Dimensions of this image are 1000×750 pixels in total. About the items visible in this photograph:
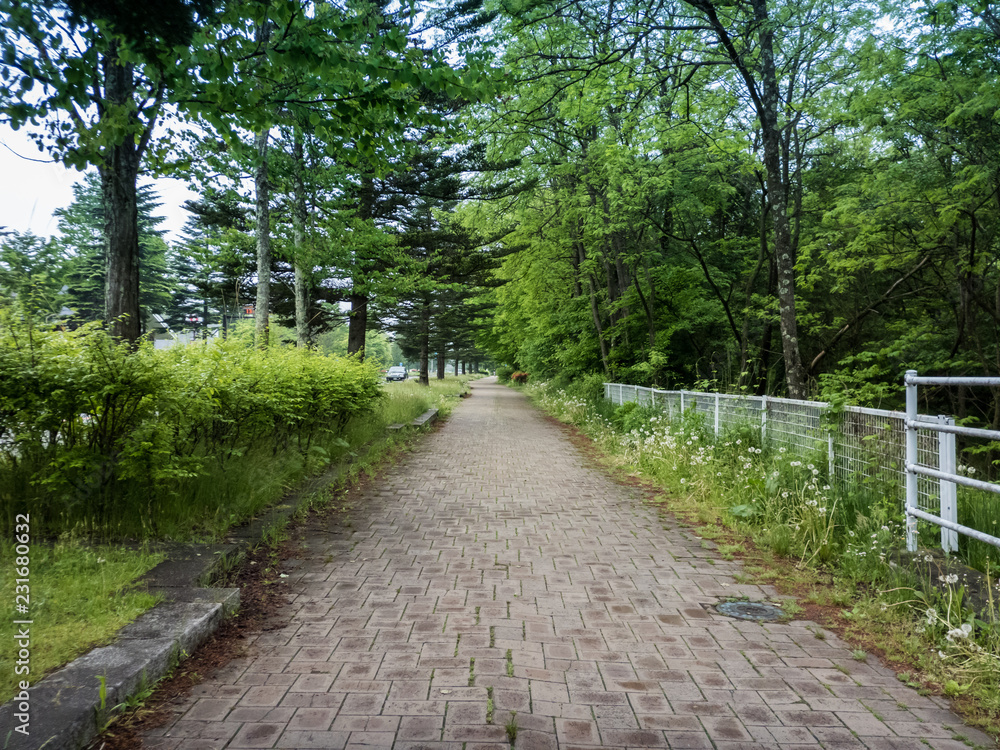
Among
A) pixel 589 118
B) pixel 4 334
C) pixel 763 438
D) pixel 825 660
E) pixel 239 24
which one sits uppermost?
pixel 589 118

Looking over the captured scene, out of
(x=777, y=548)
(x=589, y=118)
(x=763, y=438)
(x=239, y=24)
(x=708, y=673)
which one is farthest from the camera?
(x=589, y=118)

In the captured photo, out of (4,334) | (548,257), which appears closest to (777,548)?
(4,334)

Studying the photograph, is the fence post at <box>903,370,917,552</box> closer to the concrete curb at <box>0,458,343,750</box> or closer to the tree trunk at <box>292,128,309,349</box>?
the concrete curb at <box>0,458,343,750</box>

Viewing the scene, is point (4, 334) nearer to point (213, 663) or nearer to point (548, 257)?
point (213, 663)

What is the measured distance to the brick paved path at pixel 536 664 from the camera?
108 inches

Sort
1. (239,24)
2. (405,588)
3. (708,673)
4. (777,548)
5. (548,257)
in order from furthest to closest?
(548,257), (777,548), (405,588), (239,24), (708,673)

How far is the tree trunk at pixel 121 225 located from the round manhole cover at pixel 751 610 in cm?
623

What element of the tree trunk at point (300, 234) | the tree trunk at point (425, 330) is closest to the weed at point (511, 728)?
the tree trunk at point (300, 234)

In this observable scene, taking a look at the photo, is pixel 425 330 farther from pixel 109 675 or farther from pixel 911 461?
pixel 109 675

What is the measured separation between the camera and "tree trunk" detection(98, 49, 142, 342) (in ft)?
20.2

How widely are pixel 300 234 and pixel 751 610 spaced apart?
13.6 meters

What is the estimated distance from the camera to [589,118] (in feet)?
32.3

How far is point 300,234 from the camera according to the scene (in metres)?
14.9

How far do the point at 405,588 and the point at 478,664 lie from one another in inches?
53.7
